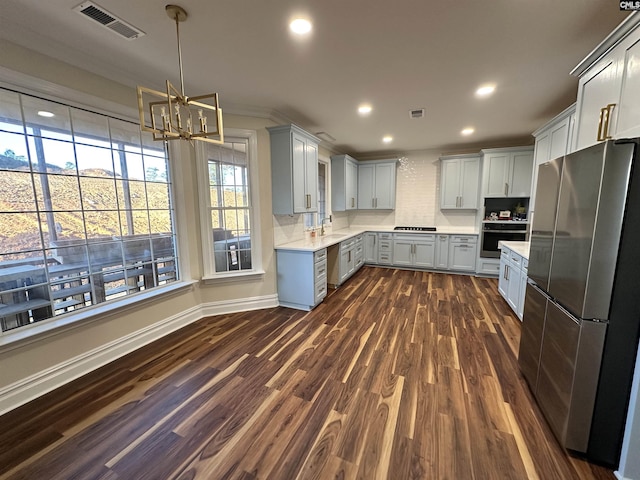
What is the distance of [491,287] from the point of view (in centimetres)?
454

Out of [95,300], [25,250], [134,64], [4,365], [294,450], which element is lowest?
[294,450]

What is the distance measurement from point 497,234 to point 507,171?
46.8 inches

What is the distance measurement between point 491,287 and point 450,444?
147 inches

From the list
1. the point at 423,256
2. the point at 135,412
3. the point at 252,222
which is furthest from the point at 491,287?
the point at 135,412

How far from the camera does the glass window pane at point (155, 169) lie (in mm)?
2792

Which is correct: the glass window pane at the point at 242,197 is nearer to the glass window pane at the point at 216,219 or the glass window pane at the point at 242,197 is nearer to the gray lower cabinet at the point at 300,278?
the glass window pane at the point at 216,219

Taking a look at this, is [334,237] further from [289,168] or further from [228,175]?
[228,175]

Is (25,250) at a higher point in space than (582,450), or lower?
higher

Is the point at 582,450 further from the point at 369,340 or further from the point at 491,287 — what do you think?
the point at 491,287

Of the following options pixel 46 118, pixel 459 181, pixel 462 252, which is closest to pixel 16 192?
pixel 46 118

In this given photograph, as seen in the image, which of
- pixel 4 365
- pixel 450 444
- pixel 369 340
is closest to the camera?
pixel 450 444

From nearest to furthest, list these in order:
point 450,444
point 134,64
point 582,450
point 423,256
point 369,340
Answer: point 582,450 → point 450,444 → point 134,64 → point 369,340 → point 423,256

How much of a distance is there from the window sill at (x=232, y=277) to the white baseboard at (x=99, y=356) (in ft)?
0.95

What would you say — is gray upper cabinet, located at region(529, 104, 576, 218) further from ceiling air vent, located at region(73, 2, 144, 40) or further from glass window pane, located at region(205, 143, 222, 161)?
ceiling air vent, located at region(73, 2, 144, 40)
